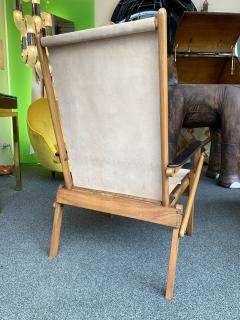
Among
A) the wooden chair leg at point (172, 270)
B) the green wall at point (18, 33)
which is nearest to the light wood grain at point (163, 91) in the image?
the wooden chair leg at point (172, 270)

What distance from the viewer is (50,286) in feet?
3.13

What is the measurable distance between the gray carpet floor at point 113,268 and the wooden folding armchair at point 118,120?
0.13 m

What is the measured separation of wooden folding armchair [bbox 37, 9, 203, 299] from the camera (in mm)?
810

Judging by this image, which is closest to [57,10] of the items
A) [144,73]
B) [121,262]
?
[144,73]

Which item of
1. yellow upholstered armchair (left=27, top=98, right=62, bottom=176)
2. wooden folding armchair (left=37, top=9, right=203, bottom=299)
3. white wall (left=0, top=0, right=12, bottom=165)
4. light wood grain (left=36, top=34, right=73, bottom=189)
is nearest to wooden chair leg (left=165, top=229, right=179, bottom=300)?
wooden folding armchair (left=37, top=9, right=203, bottom=299)

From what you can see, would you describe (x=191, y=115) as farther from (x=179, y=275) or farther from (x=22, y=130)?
(x=22, y=130)

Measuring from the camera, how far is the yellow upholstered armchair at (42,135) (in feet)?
6.93

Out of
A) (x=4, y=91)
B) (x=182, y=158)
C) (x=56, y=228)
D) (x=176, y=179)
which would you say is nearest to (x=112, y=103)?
(x=182, y=158)

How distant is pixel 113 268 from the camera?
1064 mm

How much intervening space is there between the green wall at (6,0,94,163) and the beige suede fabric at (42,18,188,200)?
7.37ft

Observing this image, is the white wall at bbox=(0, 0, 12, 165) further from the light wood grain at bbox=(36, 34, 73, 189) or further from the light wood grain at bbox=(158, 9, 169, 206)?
the light wood grain at bbox=(158, 9, 169, 206)

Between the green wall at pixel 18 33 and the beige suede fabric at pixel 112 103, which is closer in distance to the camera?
the beige suede fabric at pixel 112 103

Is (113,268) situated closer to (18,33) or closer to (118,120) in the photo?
(118,120)

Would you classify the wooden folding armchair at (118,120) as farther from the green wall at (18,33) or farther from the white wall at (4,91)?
the green wall at (18,33)
